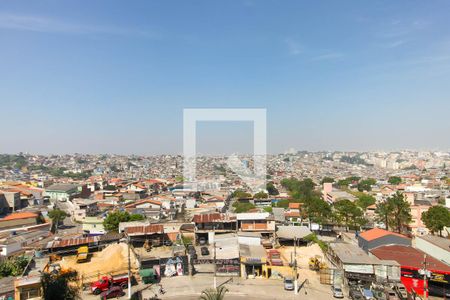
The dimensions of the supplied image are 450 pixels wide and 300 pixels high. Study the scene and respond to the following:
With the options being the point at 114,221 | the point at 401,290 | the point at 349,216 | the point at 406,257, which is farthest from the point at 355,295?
the point at 114,221

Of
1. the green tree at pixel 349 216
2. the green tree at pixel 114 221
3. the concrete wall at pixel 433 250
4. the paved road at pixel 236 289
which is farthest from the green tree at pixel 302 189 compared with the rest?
the paved road at pixel 236 289

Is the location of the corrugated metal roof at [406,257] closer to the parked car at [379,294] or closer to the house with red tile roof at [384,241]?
the house with red tile roof at [384,241]

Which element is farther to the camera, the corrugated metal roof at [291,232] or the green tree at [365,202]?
the green tree at [365,202]

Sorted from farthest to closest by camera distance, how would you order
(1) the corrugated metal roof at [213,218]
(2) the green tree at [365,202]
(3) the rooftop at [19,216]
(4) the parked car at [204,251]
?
1. (2) the green tree at [365,202]
2. (3) the rooftop at [19,216]
3. (1) the corrugated metal roof at [213,218]
4. (4) the parked car at [204,251]

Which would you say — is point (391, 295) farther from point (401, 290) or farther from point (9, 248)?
point (9, 248)

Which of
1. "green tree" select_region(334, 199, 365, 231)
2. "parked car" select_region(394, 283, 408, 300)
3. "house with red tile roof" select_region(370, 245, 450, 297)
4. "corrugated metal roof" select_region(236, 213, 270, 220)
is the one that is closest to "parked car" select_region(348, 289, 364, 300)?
"parked car" select_region(394, 283, 408, 300)
